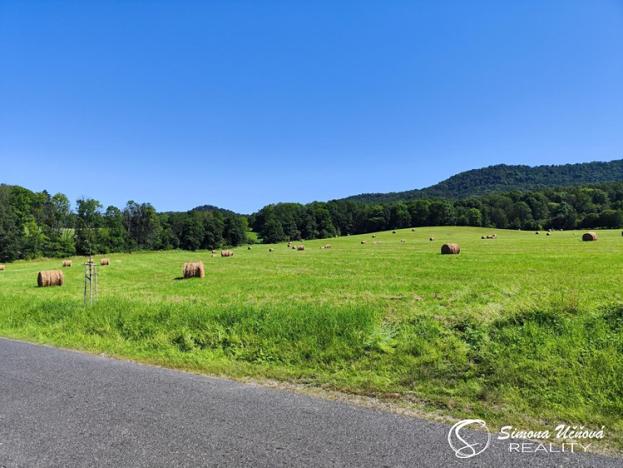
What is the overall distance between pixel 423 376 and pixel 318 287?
819cm

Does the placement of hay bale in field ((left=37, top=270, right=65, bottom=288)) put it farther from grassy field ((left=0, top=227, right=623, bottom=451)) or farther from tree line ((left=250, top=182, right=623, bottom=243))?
tree line ((left=250, top=182, right=623, bottom=243))

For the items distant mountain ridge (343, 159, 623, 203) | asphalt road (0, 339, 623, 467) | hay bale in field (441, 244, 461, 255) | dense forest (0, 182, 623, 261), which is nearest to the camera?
asphalt road (0, 339, 623, 467)

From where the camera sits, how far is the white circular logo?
3.74 metres

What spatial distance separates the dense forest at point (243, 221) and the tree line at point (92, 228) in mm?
143

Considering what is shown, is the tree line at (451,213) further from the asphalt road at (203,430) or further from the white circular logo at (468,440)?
the white circular logo at (468,440)

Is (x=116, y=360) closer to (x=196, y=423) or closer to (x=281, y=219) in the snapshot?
(x=196, y=423)

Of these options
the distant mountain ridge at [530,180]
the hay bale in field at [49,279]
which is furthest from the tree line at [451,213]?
the hay bale in field at [49,279]

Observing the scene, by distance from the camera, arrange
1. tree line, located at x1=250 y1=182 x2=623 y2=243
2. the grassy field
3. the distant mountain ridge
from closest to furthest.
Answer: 1. the grassy field
2. tree line, located at x1=250 y1=182 x2=623 y2=243
3. the distant mountain ridge

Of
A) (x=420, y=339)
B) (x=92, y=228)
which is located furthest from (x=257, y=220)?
(x=420, y=339)

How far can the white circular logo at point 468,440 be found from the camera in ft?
12.3

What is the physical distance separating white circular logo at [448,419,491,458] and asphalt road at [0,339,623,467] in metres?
0.07

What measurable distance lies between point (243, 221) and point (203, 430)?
4010 inches

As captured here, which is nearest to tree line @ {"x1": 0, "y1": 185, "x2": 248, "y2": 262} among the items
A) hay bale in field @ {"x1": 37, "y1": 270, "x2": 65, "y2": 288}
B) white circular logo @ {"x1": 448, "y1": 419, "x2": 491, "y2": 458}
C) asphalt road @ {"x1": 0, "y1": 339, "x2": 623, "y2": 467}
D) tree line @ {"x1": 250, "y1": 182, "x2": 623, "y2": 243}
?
tree line @ {"x1": 250, "y1": 182, "x2": 623, "y2": 243}

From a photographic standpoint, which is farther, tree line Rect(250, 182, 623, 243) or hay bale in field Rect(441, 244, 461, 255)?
tree line Rect(250, 182, 623, 243)
